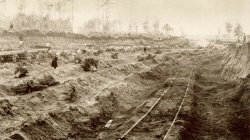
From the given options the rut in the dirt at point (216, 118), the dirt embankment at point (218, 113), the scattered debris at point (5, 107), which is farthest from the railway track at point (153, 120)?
the scattered debris at point (5, 107)

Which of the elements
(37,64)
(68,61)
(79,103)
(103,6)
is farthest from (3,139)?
(103,6)

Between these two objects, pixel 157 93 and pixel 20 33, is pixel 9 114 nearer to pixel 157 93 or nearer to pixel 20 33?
pixel 157 93

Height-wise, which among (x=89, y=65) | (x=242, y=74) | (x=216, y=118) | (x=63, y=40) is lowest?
(x=216, y=118)

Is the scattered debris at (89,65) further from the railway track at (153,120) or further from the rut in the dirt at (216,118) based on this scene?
the rut in the dirt at (216,118)

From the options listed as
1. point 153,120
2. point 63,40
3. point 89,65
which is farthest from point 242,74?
point 63,40

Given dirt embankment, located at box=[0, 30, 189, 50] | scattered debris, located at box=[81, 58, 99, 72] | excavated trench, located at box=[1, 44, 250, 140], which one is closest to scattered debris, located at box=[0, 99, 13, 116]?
excavated trench, located at box=[1, 44, 250, 140]

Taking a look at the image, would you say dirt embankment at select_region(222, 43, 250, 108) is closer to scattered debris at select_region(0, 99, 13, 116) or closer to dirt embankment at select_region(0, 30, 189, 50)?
scattered debris at select_region(0, 99, 13, 116)

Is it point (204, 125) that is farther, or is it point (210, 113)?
point (210, 113)

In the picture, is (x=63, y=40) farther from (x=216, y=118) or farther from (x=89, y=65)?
(x=216, y=118)
